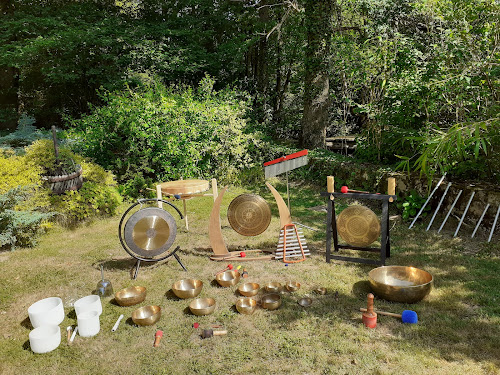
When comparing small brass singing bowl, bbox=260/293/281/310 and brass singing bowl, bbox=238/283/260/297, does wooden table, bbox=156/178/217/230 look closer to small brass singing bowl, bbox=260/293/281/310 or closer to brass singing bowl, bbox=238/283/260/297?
brass singing bowl, bbox=238/283/260/297

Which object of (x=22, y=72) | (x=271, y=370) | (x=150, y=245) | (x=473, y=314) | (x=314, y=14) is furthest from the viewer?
(x=22, y=72)

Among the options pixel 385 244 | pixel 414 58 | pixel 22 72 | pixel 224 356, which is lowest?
pixel 224 356

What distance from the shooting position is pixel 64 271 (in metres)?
4.96

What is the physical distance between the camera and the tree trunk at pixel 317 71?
979 centimetres

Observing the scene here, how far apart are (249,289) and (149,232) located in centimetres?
144

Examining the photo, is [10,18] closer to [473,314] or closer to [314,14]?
[314,14]

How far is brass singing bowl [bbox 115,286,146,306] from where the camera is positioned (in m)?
4.03

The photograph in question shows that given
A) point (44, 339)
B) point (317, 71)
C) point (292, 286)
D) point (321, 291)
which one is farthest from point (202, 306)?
point (317, 71)

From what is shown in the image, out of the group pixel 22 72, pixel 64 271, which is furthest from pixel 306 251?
pixel 22 72

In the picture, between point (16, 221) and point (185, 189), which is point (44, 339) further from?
point (185, 189)

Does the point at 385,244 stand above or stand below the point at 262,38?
below

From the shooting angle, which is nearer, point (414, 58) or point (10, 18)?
point (414, 58)

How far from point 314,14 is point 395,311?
837 cm

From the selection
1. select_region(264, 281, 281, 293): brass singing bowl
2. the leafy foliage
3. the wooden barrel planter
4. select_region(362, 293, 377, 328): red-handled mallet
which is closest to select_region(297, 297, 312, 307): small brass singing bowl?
select_region(264, 281, 281, 293): brass singing bowl
